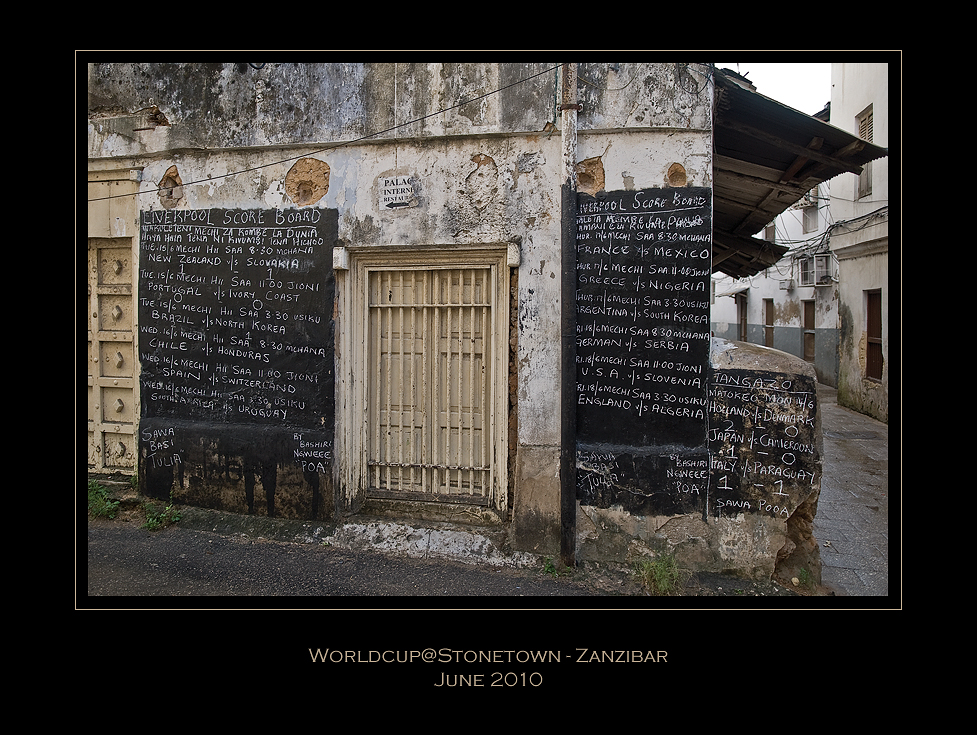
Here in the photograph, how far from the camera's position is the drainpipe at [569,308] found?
153 inches

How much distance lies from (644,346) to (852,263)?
356 inches

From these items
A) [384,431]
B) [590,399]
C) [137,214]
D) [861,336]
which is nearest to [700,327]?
[590,399]

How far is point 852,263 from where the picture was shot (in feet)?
34.7

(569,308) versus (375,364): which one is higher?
(569,308)

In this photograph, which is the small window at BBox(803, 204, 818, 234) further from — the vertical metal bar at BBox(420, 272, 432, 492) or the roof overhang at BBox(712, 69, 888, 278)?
the vertical metal bar at BBox(420, 272, 432, 492)

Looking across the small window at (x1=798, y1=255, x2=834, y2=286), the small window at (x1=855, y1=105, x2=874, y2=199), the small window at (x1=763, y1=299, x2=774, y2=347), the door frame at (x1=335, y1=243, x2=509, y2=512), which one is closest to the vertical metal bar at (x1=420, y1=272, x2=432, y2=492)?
the door frame at (x1=335, y1=243, x2=509, y2=512)

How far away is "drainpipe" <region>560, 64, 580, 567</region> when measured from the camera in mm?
3881

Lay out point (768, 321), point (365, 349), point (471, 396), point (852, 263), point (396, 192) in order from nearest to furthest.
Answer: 1. point (396, 192)
2. point (471, 396)
3. point (365, 349)
4. point (852, 263)
5. point (768, 321)

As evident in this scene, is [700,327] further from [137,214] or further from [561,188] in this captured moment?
[137,214]

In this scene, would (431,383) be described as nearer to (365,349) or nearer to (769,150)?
(365,349)

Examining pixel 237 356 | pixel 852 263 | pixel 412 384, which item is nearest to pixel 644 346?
pixel 412 384

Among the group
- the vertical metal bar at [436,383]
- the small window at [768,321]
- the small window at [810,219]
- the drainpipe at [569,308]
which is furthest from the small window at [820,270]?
the vertical metal bar at [436,383]

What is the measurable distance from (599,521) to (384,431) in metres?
1.86

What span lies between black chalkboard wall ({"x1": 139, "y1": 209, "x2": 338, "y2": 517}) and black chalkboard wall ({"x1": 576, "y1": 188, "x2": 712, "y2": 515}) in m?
2.03
